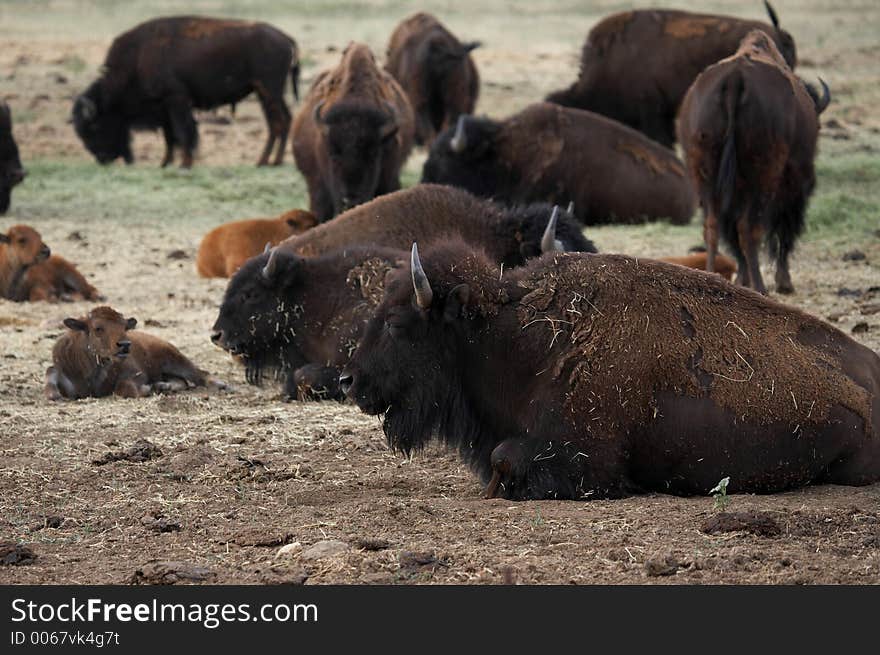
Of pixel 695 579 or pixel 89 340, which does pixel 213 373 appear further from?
pixel 695 579

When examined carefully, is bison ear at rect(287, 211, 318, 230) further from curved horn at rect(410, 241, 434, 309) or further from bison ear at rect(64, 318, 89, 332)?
curved horn at rect(410, 241, 434, 309)

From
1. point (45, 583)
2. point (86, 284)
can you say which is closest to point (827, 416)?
point (45, 583)

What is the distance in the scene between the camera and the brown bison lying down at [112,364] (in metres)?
8.38

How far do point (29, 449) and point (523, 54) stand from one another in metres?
24.1

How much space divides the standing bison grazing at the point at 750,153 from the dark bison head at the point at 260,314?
3596mm

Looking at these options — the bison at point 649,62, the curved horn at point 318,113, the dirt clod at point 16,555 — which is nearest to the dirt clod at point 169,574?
the dirt clod at point 16,555

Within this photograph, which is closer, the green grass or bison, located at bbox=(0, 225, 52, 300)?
bison, located at bbox=(0, 225, 52, 300)

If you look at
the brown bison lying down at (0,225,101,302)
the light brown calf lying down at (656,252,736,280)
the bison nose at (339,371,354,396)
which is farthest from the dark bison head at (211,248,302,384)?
the light brown calf lying down at (656,252,736,280)

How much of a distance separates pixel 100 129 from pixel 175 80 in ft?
4.10

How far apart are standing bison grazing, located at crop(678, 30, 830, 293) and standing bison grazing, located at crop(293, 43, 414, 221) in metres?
3.59

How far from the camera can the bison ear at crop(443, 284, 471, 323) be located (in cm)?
574

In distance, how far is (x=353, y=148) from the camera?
13.3 metres

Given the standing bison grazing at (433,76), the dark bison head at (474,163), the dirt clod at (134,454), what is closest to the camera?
the dirt clod at (134,454)

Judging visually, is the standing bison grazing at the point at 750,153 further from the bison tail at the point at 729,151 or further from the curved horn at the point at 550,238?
the curved horn at the point at 550,238
